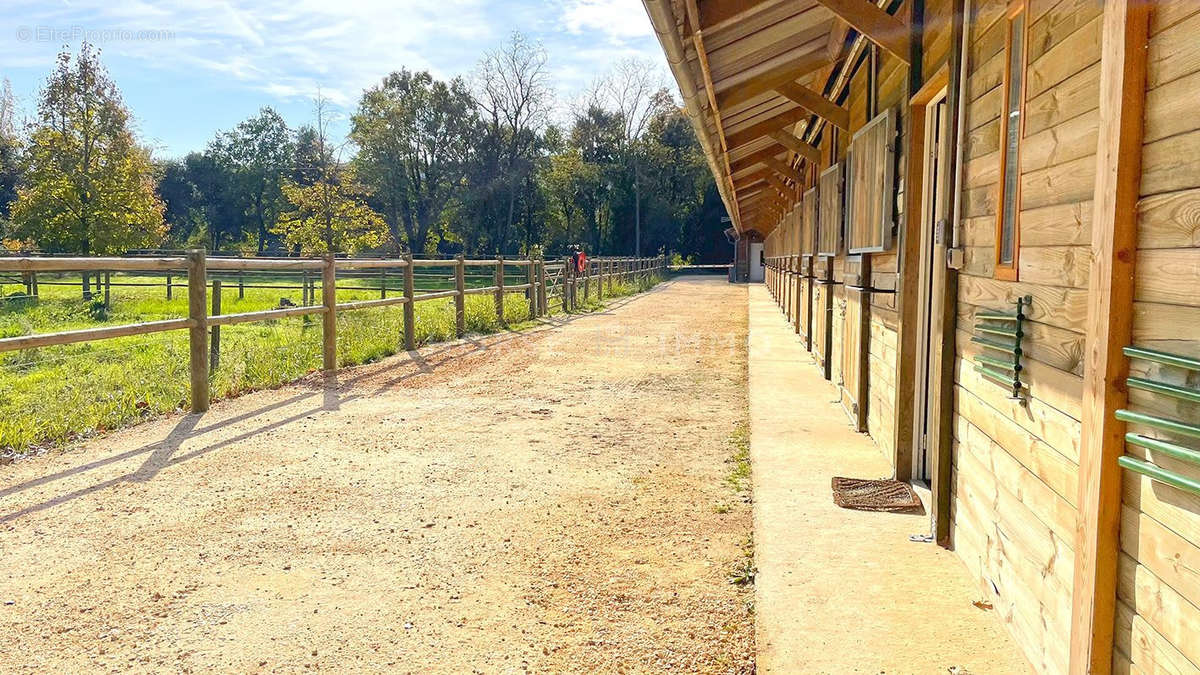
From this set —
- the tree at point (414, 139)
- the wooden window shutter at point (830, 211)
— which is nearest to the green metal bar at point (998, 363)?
the wooden window shutter at point (830, 211)

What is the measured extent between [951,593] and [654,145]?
174ft

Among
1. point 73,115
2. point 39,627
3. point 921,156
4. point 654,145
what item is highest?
point 654,145

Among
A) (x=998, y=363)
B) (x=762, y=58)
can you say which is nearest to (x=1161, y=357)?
(x=998, y=363)

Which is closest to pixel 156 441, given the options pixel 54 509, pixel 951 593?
pixel 54 509

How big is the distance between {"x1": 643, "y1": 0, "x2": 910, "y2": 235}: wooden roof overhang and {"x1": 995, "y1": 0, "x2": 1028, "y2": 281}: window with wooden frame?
1354 mm

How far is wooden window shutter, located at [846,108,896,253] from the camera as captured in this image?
455 centimetres

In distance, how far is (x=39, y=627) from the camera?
9.15ft

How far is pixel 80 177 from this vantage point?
20.9 meters

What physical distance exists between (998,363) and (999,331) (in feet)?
0.33

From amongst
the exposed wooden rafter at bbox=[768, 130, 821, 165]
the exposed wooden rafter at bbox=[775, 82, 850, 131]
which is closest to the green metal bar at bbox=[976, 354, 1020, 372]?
the exposed wooden rafter at bbox=[775, 82, 850, 131]

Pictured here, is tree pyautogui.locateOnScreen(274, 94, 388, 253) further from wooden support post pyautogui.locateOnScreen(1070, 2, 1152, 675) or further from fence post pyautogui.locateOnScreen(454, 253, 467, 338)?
wooden support post pyautogui.locateOnScreen(1070, 2, 1152, 675)

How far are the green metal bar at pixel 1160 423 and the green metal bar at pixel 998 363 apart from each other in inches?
31.1

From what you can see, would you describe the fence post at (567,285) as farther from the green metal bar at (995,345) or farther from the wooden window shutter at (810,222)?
the green metal bar at (995,345)

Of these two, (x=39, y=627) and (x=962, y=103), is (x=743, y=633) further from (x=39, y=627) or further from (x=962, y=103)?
(x=39, y=627)
